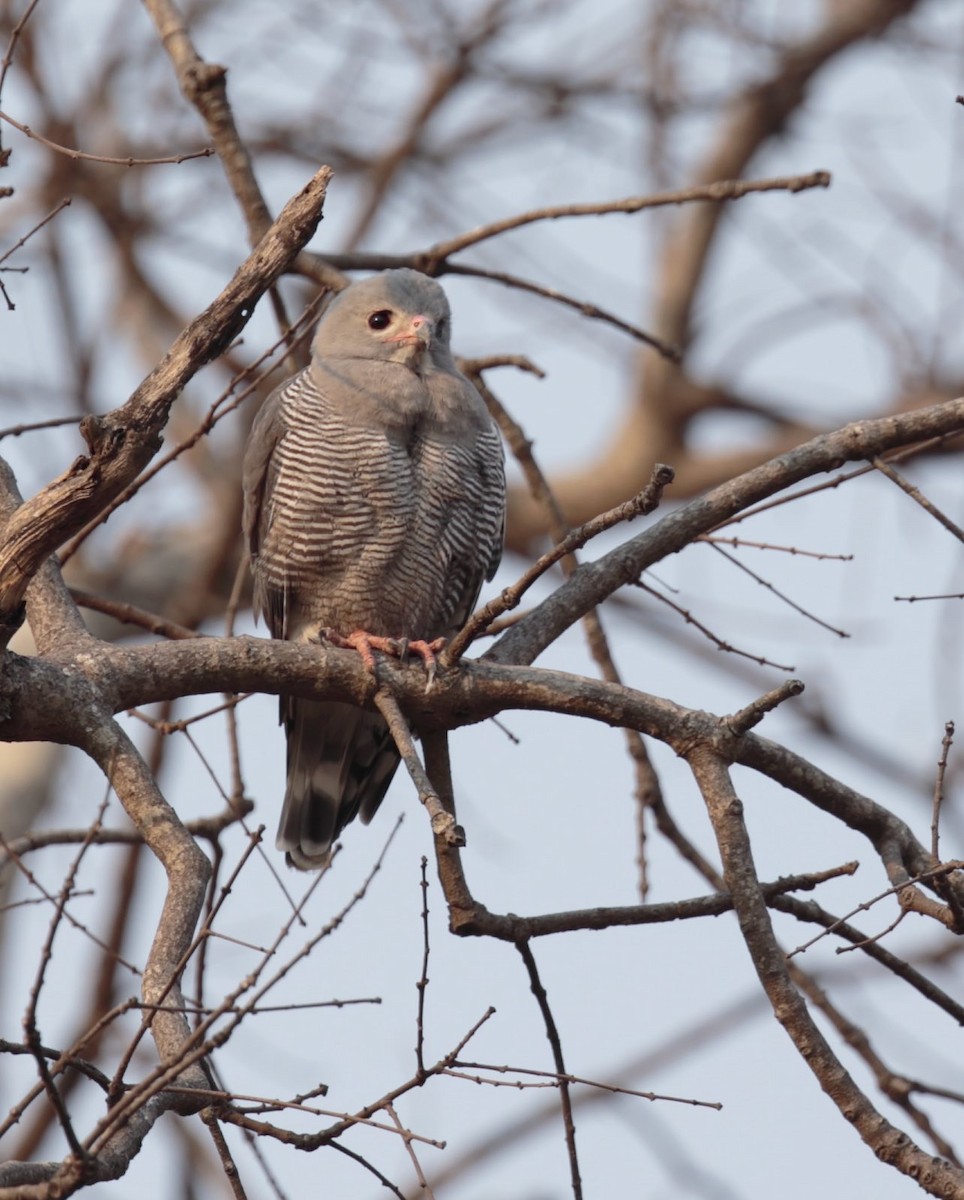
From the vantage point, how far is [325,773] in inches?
212

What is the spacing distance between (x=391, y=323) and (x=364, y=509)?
2.72ft

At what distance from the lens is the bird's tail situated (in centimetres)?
535

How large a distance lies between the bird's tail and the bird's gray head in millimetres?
1207

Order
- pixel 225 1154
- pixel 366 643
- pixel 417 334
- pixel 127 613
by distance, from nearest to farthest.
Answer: pixel 225 1154, pixel 366 643, pixel 127 613, pixel 417 334

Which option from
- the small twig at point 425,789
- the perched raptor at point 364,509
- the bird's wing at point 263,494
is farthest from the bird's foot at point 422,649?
the bird's wing at point 263,494

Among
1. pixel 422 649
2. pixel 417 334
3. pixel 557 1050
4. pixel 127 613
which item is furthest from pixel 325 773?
pixel 557 1050

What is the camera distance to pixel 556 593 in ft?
12.7

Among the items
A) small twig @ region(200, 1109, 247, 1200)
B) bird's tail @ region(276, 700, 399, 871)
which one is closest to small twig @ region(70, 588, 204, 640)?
bird's tail @ region(276, 700, 399, 871)

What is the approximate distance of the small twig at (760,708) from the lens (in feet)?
10.3

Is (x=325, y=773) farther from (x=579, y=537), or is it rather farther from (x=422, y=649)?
(x=579, y=537)

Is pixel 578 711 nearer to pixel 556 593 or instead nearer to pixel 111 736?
pixel 556 593

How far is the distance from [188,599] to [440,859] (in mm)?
5971

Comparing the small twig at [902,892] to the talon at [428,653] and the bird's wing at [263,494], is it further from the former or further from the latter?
the bird's wing at [263,494]

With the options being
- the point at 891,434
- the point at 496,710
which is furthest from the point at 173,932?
the point at 891,434
